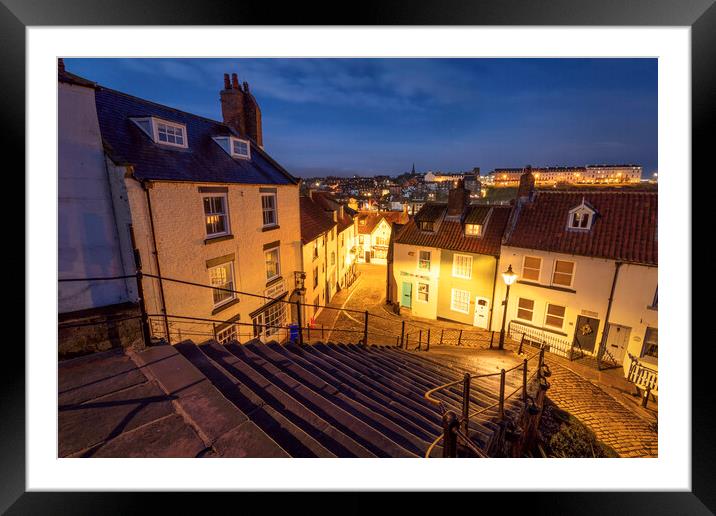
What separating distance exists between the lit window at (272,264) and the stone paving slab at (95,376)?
21.2 ft

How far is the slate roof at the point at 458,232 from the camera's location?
11.5 metres

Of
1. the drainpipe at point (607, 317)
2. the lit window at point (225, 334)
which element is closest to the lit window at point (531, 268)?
the drainpipe at point (607, 317)

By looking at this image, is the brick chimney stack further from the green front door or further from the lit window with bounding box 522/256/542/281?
the green front door

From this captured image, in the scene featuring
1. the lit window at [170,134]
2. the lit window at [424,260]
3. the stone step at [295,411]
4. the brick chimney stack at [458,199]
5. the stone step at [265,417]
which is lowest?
the stone step at [295,411]

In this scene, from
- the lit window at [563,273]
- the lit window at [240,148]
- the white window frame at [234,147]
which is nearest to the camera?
the white window frame at [234,147]

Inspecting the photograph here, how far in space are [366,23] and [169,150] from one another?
7.08 metres

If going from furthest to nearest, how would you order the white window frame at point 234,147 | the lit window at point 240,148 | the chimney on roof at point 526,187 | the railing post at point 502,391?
the chimney on roof at point 526,187
the lit window at point 240,148
the white window frame at point 234,147
the railing post at point 502,391

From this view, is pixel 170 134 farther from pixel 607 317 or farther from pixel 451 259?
pixel 607 317

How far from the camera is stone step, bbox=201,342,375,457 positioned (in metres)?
2.18

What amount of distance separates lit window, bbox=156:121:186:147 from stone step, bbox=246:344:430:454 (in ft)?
19.0

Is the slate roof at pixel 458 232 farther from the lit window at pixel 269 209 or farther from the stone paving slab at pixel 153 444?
the stone paving slab at pixel 153 444

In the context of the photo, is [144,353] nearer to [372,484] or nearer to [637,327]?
[372,484]

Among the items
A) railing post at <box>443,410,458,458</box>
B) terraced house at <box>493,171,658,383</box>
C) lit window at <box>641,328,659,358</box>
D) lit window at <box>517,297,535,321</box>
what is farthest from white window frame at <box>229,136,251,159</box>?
lit window at <box>641,328,659,358</box>

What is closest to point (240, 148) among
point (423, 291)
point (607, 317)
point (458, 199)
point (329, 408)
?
point (329, 408)
